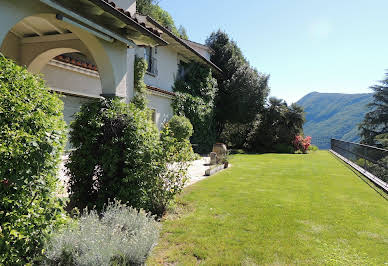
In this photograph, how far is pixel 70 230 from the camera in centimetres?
297

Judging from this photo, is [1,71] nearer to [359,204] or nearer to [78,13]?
[78,13]

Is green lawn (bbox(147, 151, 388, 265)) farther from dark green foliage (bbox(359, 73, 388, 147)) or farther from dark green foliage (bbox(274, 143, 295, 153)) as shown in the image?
dark green foliage (bbox(359, 73, 388, 147))

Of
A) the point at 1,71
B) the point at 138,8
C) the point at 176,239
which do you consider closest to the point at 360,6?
the point at 176,239

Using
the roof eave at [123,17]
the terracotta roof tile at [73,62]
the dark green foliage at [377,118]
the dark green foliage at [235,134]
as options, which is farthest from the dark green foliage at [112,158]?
the dark green foliage at [377,118]

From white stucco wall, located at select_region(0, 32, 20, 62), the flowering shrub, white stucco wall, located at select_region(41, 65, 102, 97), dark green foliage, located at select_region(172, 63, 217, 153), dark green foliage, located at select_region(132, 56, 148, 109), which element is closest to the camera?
white stucco wall, located at select_region(0, 32, 20, 62)

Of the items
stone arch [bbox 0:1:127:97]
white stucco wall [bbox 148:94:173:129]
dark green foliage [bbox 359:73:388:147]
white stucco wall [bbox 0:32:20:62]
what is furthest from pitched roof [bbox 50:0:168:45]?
dark green foliage [bbox 359:73:388:147]

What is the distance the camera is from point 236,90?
20938mm

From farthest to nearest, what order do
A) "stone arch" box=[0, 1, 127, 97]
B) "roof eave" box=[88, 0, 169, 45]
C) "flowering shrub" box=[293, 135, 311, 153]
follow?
"flowering shrub" box=[293, 135, 311, 153], "roof eave" box=[88, 0, 169, 45], "stone arch" box=[0, 1, 127, 97]

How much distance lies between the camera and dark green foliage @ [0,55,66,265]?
94.3 inches

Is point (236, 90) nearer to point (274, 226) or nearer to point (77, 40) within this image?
point (77, 40)

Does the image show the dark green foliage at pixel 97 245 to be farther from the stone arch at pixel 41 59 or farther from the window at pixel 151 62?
the window at pixel 151 62

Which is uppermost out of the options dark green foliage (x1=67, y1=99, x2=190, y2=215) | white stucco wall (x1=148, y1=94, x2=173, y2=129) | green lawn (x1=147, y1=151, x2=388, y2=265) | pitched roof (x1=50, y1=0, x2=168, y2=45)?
pitched roof (x1=50, y1=0, x2=168, y2=45)

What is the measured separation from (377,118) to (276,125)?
68.7ft

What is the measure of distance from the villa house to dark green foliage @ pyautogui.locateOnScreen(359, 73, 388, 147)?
3483cm
